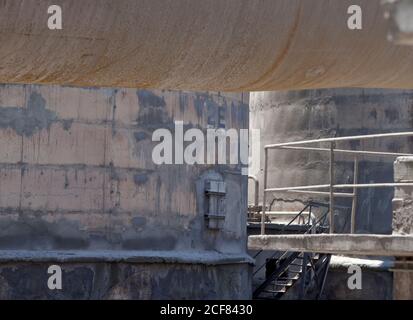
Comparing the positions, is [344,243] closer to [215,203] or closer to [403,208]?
[403,208]

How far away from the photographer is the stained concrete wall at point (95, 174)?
12859mm

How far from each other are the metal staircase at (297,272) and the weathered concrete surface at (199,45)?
42.4 ft

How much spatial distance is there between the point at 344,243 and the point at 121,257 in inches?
152

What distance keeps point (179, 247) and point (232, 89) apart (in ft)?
32.6

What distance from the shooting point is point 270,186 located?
20.5m

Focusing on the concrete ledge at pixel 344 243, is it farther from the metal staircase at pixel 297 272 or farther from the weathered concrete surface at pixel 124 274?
the metal staircase at pixel 297 272

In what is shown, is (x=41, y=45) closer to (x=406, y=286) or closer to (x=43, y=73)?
(x=43, y=73)

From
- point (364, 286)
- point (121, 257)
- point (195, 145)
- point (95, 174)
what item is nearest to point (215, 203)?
point (195, 145)

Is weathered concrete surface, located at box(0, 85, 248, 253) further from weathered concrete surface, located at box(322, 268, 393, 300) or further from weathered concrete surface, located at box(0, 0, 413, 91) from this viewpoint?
weathered concrete surface, located at box(0, 0, 413, 91)

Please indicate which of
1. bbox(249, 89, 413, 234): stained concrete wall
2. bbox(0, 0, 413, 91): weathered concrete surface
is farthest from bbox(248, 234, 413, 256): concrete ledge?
bbox(249, 89, 413, 234): stained concrete wall

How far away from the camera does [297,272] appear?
17.8 metres

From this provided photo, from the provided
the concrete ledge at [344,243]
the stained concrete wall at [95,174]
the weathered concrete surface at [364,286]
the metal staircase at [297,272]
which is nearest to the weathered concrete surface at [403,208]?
the concrete ledge at [344,243]
